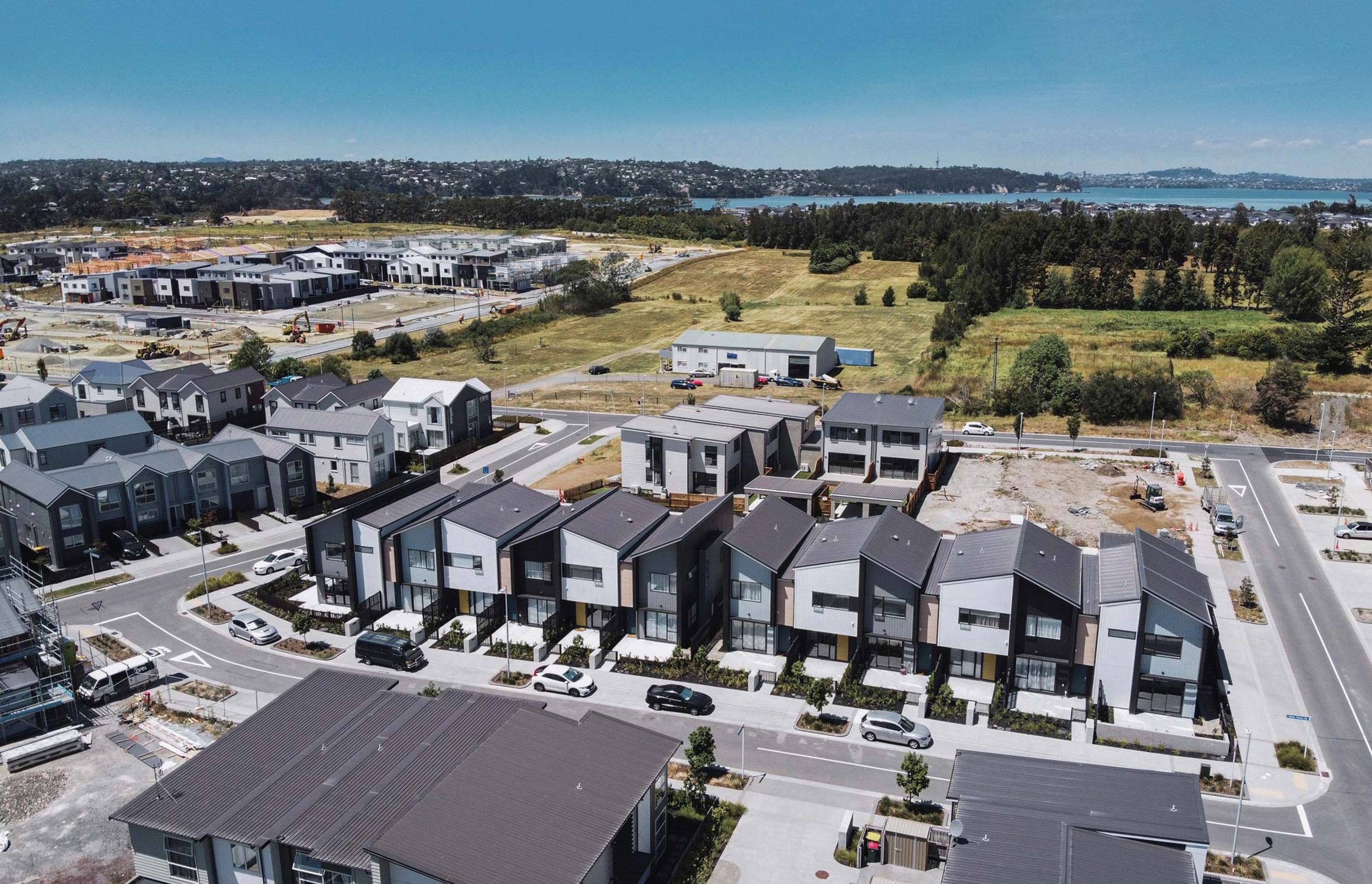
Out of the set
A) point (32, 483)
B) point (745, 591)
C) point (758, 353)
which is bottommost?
point (745, 591)

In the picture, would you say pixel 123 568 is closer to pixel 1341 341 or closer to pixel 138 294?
pixel 1341 341

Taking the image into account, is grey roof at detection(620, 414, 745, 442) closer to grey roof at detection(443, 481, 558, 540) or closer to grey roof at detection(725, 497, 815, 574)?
grey roof at detection(443, 481, 558, 540)

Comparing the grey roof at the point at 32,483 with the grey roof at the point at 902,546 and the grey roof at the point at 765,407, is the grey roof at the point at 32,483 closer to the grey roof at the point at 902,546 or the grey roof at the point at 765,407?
the grey roof at the point at 765,407

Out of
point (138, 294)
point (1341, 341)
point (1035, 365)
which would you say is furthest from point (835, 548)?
point (138, 294)

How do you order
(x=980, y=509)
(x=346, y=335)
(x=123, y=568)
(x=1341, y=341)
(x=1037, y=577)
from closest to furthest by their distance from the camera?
(x=1037, y=577) < (x=123, y=568) < (x=980, y=509) < (x=1341, y=341) < (x=346, y=335)

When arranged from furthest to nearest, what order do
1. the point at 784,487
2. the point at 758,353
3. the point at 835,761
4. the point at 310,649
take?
the point at 758,353 → the point at 784,487 → the point at 310,649 → the point at 835,761

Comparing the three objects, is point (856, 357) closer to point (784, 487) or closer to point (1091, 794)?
point (784, 487)

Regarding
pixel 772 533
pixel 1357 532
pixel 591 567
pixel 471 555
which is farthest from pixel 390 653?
pixel 1357 532
